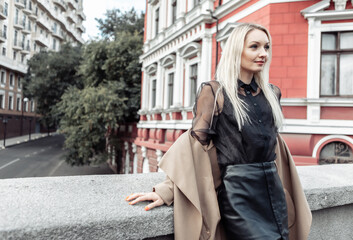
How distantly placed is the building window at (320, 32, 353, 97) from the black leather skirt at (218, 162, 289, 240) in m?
8.11

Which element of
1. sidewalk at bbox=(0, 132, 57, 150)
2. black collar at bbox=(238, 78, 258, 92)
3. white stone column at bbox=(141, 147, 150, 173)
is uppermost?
black collar at bbox=(238, 78, 258, 92)

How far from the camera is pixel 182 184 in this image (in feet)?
4.88

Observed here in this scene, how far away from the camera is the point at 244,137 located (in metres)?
1.58

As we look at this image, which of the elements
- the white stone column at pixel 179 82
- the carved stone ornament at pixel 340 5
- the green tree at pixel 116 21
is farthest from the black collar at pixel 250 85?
the green tree at pixel 116 21

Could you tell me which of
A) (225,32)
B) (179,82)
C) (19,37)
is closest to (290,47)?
(225,32)

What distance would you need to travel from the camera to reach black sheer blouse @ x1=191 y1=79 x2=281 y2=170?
1.58 meters

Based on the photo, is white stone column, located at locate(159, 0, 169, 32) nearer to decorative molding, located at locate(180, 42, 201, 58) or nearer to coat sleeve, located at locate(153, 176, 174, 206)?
decorative molding, located at locate(180, 42, 201, 58)

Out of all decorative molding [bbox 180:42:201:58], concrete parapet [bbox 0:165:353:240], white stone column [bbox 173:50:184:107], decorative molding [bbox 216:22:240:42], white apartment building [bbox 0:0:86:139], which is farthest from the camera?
white stone column [bbox 173:50:184:107]

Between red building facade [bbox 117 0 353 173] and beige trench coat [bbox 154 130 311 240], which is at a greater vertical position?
red building facade [bbox 117 0 353 173]

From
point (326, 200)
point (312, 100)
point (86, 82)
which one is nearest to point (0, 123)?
point (326, 200)

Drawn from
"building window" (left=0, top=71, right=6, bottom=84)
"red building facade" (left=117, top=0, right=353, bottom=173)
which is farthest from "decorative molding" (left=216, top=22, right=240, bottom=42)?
"building window" (left=0, top=71, right=6, bottom=84)

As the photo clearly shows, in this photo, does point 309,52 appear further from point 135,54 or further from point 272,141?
point 135,54

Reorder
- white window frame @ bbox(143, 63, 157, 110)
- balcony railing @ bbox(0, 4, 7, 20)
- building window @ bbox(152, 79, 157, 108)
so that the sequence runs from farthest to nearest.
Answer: white window frame @ bbox(143, 63, 157, 110) < building window @ bbox(152, 79, 157, 108) < balcony railing @ bbox(0, 4, 7, 20)

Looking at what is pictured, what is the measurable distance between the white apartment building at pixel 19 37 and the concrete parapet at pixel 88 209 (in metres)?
1.90
